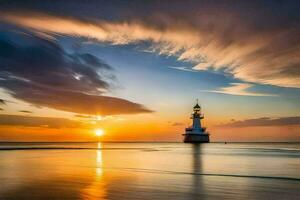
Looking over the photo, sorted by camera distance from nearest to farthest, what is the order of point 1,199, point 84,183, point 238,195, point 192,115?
point 1,199 → point 238,195 → point 84,183 → point 192,115

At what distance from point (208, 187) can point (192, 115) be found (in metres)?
111

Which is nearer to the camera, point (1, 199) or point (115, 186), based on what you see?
point (1, 199)

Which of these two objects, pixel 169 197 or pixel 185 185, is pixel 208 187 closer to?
pixel 185 185

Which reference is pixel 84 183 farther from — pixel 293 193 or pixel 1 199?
pixel 293 193

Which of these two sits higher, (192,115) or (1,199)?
(192,115)

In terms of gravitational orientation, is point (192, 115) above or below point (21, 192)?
above

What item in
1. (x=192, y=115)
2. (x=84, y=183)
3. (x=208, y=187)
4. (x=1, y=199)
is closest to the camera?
(x=1, y=199)

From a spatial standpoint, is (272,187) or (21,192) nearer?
(21,192)

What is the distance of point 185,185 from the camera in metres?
24.4

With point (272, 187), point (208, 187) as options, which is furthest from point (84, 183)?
point (272, 187)

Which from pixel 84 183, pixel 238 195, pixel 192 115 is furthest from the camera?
pixel 192 115

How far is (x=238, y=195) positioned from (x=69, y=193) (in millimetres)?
9822

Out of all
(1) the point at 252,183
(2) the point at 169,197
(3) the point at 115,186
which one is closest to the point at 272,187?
(1) the point at 252,183

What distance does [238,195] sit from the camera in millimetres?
20375
